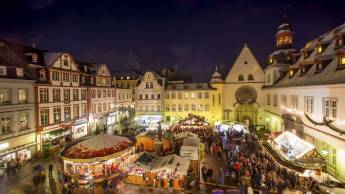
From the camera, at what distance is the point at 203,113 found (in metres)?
39.7

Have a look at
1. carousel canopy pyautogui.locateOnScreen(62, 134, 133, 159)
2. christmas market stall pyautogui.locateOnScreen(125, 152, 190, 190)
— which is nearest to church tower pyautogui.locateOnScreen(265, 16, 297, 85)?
christmas market stall pyautogui.locateOnScreen(125, 152, 190, 190)

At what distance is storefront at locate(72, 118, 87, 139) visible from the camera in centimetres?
2905

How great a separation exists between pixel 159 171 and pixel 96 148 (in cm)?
564

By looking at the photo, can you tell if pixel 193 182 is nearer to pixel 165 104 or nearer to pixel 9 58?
pixel 9 58

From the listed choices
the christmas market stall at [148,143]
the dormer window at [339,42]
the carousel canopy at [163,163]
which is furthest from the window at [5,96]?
the dormer window at [339,42]

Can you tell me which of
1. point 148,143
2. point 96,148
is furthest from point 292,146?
point 96,148

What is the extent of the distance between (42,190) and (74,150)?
344 centimetres

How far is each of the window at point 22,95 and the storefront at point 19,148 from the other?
377 centimetres

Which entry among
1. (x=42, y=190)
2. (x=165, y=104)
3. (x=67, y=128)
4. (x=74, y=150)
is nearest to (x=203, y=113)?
(x=165, y=104)

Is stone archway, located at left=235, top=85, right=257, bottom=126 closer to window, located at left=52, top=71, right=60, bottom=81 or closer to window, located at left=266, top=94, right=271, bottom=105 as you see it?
window, located at left=266, top=94, right=271, bottom=105

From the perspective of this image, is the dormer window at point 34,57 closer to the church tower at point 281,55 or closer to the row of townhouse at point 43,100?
the row of townhouse at point 43,100

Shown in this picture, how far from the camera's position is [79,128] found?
30219mm

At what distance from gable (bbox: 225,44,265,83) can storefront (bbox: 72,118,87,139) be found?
2876 centimetres

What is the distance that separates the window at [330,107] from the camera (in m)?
15.3
